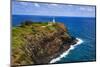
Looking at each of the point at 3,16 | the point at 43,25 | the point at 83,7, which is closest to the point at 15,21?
the point at 3,16

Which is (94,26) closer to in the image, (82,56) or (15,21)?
(82,56)

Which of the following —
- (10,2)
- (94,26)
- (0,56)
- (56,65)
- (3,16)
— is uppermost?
(10,2)

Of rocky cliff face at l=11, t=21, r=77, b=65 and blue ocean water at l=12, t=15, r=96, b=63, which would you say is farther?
→ blue ocean water at l=12, t=15, r=96, b=63

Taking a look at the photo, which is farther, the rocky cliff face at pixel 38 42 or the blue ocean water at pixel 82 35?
the blue ocean water at pixel 82 35

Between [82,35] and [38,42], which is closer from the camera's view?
[38,42]

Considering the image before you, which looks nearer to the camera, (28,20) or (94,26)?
(28,20)
